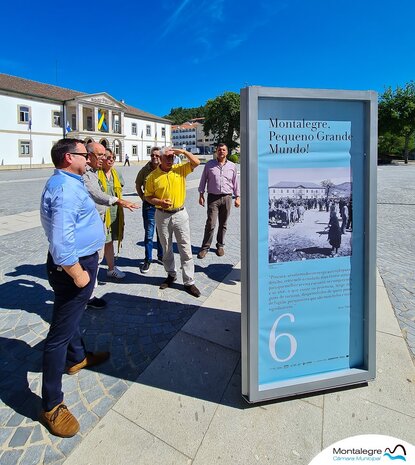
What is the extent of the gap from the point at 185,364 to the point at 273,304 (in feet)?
3.72

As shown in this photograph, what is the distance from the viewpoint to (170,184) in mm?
4066

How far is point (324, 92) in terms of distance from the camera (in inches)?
83.7

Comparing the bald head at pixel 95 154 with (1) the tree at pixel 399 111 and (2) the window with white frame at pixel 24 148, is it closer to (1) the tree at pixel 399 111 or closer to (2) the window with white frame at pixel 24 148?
(2) the window with white frame at pixel 24 148

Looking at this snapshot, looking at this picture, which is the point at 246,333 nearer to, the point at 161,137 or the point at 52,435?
the point at 52,435

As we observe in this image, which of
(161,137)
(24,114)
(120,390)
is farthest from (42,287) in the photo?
(161,137)

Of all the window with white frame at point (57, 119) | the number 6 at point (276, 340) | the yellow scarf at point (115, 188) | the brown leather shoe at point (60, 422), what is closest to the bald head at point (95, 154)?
the yellow scarf at point (115, 188)

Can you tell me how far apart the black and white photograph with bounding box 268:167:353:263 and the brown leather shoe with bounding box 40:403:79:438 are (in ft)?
5.77

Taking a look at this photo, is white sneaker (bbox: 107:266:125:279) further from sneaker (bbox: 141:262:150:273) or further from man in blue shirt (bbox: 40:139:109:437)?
man in blue shirt (bbox: 40:139:109:437)

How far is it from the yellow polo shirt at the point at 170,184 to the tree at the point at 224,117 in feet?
194

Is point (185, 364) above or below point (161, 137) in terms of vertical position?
below

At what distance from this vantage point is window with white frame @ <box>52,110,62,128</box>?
4575cm

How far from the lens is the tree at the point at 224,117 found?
61.8 m

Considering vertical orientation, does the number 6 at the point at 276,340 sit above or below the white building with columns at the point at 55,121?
below

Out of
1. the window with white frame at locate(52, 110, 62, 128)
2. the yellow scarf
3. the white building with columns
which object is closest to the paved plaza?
the yellow scarf
